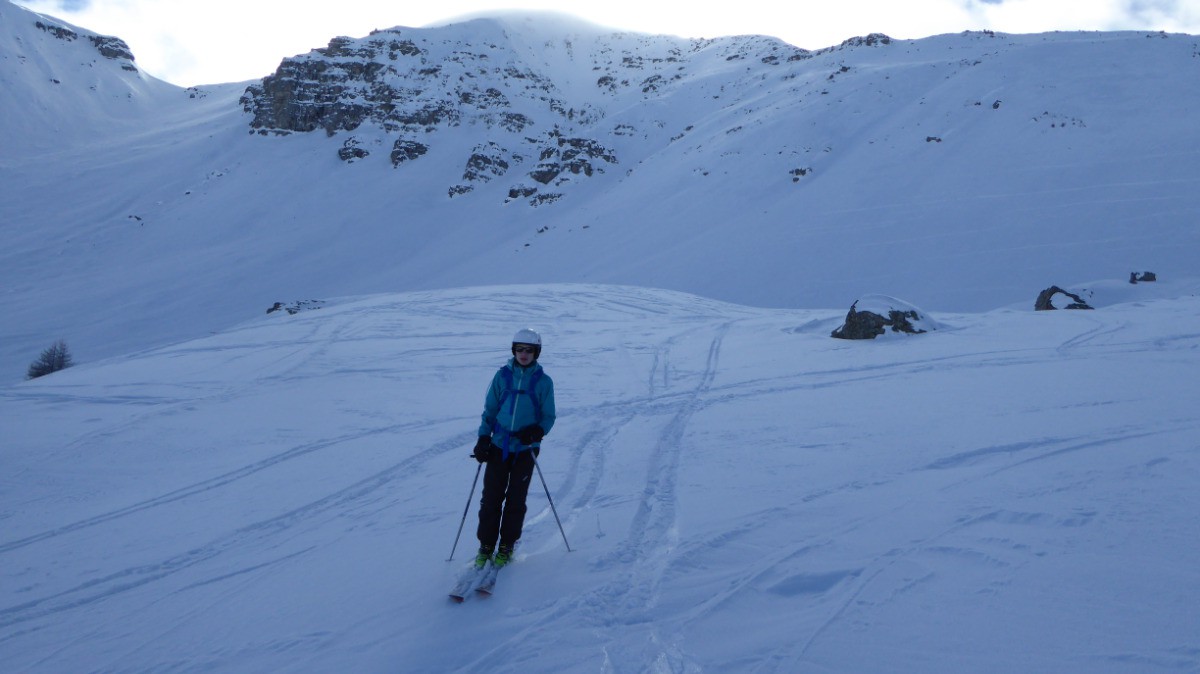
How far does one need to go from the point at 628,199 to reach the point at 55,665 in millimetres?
39329

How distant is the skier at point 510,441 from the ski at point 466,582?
154 mm

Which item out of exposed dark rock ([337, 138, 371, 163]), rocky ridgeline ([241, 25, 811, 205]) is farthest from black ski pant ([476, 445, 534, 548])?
exposed dark rock ([337, 138, 371, 163])

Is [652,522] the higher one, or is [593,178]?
[593,178]

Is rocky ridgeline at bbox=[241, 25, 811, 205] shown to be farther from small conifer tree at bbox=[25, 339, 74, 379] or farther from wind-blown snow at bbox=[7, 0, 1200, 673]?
small conifer tree at bbox=[25, 339, 74, 379]

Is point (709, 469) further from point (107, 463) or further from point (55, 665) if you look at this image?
point (107, 463)

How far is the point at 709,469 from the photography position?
6.46m

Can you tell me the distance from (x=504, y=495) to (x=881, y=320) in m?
10.5

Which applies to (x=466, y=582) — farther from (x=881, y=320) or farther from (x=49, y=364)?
(x=49, y=364)

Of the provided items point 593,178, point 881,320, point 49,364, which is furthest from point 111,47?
point 881,320

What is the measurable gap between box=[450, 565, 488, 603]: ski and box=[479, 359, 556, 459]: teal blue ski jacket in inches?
31.3

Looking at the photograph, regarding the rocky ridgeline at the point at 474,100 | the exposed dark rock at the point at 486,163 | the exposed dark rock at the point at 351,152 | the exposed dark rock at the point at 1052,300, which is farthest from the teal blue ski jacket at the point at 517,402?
the exposed dark rock at the point at 351,152

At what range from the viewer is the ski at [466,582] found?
419 centimetres

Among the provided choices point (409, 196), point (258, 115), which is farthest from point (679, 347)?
point (258, 115)

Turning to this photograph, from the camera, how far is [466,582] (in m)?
4.29
